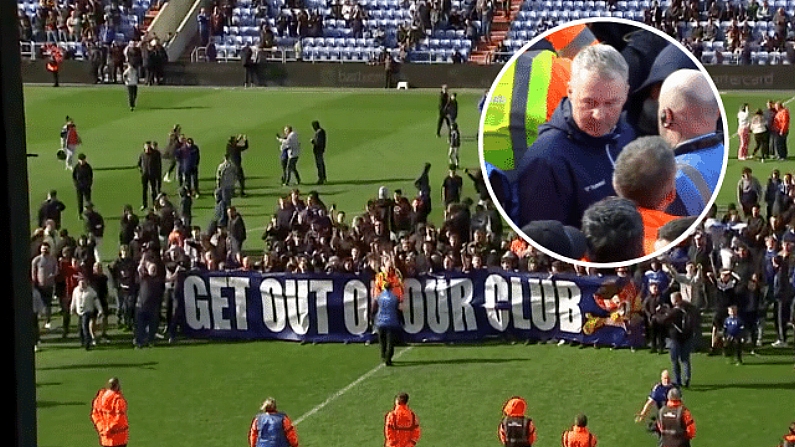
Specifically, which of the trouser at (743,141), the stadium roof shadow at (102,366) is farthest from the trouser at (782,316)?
the trouser at (743,141)

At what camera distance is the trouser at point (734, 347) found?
18781 millimetres

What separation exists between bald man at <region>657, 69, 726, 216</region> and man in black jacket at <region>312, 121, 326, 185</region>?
2481 centimetres

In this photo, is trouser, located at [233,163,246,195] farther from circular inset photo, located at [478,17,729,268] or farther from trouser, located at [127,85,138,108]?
circular inset photo, located at [478,17,729,268]

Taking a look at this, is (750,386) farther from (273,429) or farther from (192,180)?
(192,180)

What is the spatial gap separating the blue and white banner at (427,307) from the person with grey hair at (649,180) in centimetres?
1361

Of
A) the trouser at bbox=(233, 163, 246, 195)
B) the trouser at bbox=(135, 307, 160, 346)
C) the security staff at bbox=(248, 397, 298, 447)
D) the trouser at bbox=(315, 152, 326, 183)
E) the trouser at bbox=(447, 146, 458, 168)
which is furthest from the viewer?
the trouser at bbox=(447, 146, 458, 168)

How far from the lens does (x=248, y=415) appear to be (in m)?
17.5

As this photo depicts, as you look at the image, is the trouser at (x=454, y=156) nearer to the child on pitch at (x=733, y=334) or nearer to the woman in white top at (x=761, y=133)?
the woman in white top at (x=761, y=133)

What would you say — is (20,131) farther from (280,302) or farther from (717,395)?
(280,302)

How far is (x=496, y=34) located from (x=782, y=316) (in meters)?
26.8

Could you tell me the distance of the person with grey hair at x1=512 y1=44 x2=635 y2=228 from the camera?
17.2ft

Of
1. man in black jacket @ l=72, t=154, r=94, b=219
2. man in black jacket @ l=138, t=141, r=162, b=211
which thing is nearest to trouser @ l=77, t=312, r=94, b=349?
man in black jacket @ l=138, t=141, r=162, b=211

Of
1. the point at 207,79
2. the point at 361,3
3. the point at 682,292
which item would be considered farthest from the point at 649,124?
the point at 361,3

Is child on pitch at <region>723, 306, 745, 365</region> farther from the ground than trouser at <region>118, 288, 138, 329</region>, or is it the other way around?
trouser at <region>118, 288, 138, 329</region>
